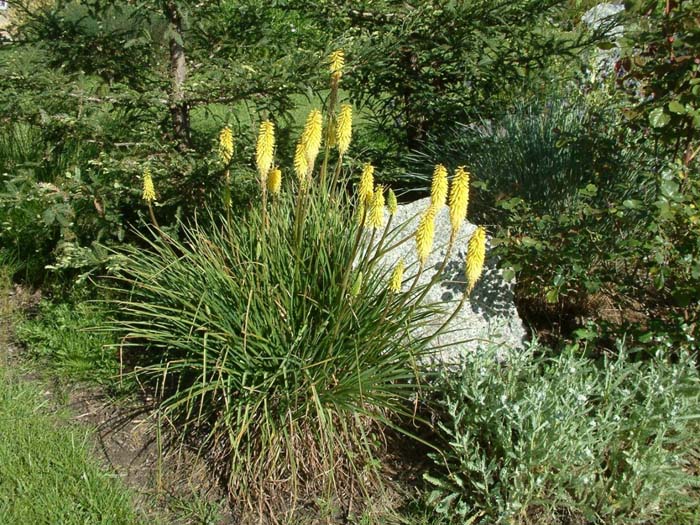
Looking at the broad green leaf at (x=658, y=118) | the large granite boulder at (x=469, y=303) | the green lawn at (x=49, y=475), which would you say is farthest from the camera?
the large granite boulder at (x=469, y=303)

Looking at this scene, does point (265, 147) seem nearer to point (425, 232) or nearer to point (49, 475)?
point (425, 232)

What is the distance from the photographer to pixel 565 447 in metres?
2.73

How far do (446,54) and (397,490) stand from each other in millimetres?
3176

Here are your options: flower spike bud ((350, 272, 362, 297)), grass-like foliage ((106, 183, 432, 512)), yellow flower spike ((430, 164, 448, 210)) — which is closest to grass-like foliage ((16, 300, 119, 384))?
grass-like foliage ((106, 183, 432, 512))

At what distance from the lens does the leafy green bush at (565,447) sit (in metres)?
2.72

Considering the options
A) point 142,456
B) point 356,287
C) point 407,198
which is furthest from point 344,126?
point 407,198

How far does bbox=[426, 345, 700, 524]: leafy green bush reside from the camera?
272 centimetres

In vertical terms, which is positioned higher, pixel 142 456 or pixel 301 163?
pixel 301 163

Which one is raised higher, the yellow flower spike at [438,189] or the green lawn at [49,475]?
the yellow flower spike at [438,189]

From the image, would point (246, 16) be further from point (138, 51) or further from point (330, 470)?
point (330, 470)

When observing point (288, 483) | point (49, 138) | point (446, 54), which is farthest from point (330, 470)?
point (446, 54)

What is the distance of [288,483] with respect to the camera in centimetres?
301

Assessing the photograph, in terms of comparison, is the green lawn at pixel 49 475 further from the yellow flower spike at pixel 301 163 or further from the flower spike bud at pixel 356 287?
the yellow flower spike at pixel 301 163

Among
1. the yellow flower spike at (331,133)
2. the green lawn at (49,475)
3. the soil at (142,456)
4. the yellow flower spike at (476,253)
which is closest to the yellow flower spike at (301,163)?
the yellow flower spike at (331,133)
